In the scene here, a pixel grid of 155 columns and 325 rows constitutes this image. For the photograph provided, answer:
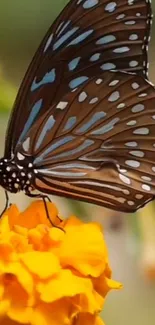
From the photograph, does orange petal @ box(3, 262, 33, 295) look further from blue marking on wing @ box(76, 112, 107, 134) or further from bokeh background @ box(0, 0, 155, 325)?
bokeh background @ box(0, 0, 155, 325)

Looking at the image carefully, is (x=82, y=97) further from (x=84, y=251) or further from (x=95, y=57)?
(x=84, y=251)

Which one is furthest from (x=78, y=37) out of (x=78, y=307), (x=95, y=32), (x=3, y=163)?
(x=78, y=307)

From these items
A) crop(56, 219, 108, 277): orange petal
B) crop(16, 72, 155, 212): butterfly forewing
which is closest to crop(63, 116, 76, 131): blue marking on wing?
crop(16, 72, 155, 212): butterfly forewing

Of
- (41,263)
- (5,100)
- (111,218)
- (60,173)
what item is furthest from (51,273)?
(111,218)

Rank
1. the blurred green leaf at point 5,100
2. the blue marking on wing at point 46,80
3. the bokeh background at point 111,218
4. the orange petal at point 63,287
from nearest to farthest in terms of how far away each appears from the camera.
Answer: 1. the orange petal at point 63,287
2. the blue marking on wing at point 46,80
3. the blurred green leaf at point 5,100
4. the bokeh background at point 111,218

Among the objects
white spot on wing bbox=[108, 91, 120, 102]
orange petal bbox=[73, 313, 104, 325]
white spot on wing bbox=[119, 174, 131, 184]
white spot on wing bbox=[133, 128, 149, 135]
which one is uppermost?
white spot on wing bbox=[108, 91, 120, 102]

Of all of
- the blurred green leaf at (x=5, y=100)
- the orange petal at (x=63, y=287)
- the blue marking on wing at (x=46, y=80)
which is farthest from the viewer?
the blurred green leaf at (x=5, y=100)

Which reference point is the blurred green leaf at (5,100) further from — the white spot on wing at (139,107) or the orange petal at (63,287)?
the orange petal at (63,287)

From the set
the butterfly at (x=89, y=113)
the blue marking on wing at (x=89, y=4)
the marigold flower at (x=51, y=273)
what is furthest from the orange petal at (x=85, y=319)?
the blue marking on wing at (x=89, y=4)
